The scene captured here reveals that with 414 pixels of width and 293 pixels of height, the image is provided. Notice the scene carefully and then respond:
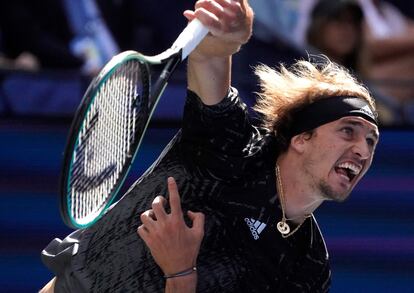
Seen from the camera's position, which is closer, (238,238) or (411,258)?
(238,238)

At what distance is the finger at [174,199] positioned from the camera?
305cm

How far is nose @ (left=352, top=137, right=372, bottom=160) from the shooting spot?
10.7ft

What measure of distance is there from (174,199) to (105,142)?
0.84 feet

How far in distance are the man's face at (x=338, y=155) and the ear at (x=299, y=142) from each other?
0.01m

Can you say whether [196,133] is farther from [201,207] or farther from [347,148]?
[347,148]

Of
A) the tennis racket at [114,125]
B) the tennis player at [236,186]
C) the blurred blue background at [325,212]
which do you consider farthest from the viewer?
the blurred blue background at [325,212]

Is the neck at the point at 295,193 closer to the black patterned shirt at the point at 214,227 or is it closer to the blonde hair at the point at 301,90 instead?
the black patterned shirt at the point at 214,227

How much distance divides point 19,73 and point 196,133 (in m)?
1.58

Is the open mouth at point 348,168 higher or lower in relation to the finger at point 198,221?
lower

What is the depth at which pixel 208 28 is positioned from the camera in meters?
3.07

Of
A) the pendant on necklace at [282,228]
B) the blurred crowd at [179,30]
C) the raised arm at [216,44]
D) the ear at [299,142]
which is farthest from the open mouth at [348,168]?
the blurred crowd at [179,30]

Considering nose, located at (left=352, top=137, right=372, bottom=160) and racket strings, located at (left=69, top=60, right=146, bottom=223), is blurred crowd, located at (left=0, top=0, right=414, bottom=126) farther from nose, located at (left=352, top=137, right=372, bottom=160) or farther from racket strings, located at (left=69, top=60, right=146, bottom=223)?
racket strings, located at (left=69, top=60, right=146, bottom=223)

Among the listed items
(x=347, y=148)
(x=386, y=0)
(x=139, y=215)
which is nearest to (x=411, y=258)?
(x=347, y=148)

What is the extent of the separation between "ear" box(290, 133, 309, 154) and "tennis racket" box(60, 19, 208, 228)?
0.47m
